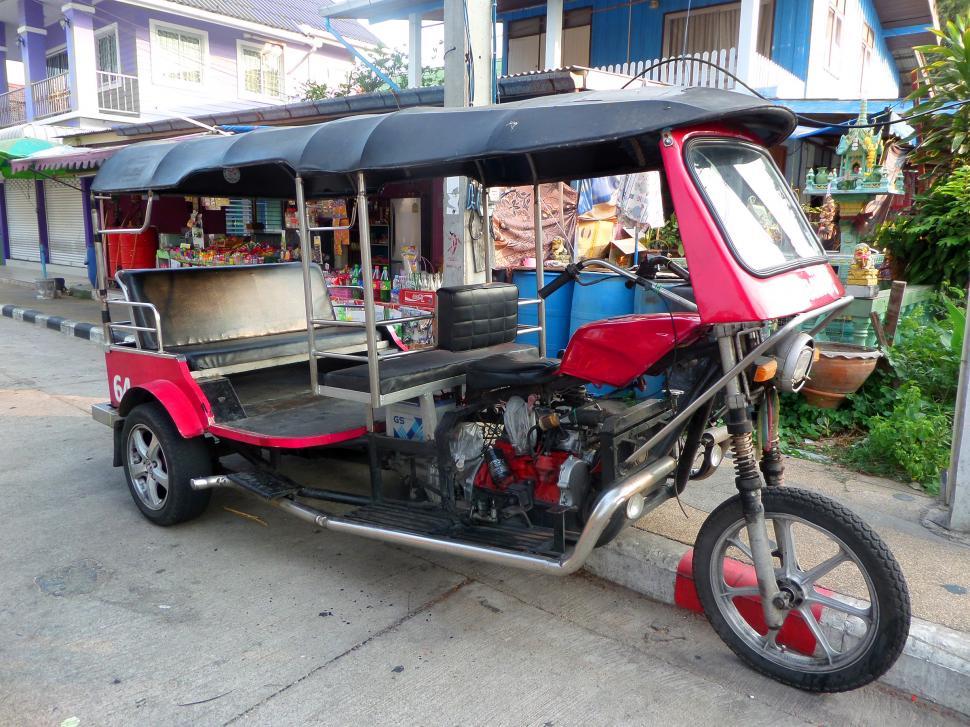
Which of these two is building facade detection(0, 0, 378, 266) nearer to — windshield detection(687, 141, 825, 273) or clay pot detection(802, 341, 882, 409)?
clay pot detection(802, 341, 882, 409)

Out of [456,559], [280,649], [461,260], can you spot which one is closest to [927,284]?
[461,260]

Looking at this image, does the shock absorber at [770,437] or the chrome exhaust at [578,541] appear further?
the shock absorber at [770,437]

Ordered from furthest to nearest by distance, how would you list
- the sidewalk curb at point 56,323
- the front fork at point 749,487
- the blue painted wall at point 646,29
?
the blue painted wall at point 646,29
the sidewalk curb at point 56,323
the front fork at point 749,487

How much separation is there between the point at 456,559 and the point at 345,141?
2118 mm

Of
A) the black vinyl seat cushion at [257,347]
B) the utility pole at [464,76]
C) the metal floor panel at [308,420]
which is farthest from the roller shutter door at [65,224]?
the metal floor panel at [308,420]

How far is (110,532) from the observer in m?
4.10

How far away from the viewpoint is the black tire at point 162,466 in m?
3.96

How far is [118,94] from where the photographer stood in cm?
1853

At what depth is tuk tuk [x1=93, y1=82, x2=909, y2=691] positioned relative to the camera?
2545 millimetres

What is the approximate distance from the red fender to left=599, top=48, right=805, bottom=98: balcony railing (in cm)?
798

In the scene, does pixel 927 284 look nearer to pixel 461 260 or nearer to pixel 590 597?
pixel 461 260

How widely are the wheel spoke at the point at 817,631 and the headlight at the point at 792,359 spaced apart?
2.77 ft

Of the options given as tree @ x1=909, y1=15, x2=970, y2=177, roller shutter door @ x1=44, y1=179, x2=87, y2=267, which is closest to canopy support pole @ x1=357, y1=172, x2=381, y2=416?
tree @ x1=909, y1=15, x2=970, y2=177

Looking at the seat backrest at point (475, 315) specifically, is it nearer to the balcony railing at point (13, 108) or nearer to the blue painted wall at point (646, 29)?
the blue painted wall at point (646, 29)
